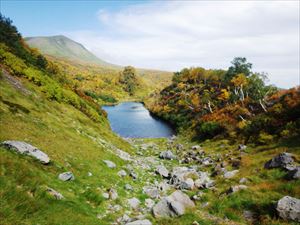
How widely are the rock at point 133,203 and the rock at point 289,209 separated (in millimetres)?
8850

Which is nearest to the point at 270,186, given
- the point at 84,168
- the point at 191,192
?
the point at 191,192

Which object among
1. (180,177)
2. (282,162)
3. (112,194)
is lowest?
(180,177)

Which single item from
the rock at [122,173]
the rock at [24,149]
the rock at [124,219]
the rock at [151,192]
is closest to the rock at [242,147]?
the rock at [151,192]

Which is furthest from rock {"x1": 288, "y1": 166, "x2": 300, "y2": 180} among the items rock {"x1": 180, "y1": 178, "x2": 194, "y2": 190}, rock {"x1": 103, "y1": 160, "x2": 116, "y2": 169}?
rock {"x1": 103, "y1": 160, "x2": 116, "y2": 169}

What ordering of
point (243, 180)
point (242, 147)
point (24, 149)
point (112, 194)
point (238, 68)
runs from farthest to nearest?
point (238, 68), point (242, 147), point (243, 180), point (112, 194), point (24, 149)

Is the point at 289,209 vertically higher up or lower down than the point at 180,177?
higher up

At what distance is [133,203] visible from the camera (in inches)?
659

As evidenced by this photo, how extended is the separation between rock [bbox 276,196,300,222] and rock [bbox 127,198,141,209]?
29.0ft

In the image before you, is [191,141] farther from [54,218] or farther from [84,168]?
[54,218]

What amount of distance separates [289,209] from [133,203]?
9.65 meters

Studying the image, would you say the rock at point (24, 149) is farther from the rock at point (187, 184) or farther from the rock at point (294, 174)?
the rock at point (294, 174)

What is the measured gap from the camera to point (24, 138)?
59.6 feet

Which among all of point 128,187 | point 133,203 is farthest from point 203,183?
point 133,203

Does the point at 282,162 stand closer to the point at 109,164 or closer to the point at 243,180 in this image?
the point at 243,180
